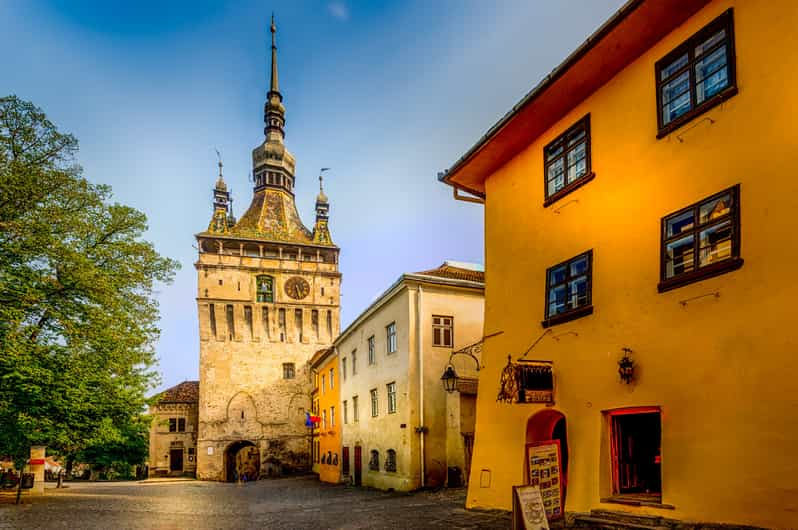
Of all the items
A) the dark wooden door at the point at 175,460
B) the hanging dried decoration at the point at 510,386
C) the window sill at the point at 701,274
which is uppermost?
the window sill at the point at 701,274

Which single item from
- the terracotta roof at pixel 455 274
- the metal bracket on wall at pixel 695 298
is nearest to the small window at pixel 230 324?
the terracotta roof at pixel 455 274

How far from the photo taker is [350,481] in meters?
27.5

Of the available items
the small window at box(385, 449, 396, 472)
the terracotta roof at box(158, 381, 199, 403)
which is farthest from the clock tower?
the small window at box(385, 449, 396, 472)

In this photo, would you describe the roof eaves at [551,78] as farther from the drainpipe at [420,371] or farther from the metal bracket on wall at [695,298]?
the drainpipe at [420,371]

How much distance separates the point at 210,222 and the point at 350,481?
29.0 m

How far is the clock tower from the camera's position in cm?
4397

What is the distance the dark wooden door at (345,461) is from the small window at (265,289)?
20534 mm

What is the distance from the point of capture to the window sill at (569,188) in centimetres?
965

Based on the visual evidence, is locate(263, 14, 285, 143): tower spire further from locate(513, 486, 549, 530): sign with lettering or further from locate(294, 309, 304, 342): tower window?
locate(513, 486, 549, 530): sign with lettering

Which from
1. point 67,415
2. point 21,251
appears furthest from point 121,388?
point 21,251

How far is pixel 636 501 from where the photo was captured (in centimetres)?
789

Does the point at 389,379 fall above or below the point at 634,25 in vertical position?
below

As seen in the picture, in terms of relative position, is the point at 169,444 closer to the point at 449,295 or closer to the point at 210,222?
the point at 210,222

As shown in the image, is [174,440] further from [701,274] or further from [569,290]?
[701,274]
